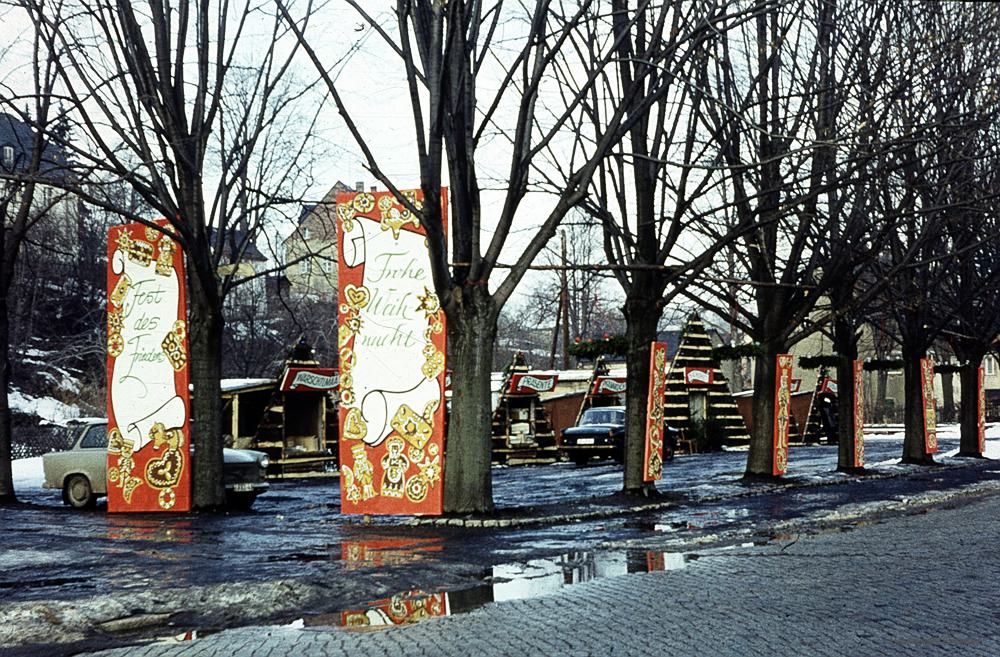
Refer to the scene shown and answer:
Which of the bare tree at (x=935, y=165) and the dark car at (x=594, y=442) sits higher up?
the bare tree at (x=935, y=165)

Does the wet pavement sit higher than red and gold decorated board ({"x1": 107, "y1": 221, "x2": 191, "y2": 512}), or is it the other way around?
red and gold decorated board ({"x1": 107, "y1": 221, "x2": 191, "y2": 512})

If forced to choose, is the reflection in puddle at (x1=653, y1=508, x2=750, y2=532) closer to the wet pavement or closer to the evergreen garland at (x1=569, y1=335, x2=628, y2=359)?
the wet pavement

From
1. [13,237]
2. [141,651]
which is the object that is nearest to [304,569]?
[141,651]

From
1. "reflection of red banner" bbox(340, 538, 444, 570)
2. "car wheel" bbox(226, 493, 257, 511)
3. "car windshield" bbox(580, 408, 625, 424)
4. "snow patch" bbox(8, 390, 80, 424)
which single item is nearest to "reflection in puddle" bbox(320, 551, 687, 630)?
"reflection of red banner" bbox(340, 538, 444, 570)

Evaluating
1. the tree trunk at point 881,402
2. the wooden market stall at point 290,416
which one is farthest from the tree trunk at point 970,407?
the tree trunk at point 881,402

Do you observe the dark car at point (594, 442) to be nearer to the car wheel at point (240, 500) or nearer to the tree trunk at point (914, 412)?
the tree trunk at point (914, 412)

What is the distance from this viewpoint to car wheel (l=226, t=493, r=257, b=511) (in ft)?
71.9

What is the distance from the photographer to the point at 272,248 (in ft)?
79.3

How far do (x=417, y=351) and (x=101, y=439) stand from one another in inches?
332

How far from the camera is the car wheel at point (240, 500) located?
2191cm

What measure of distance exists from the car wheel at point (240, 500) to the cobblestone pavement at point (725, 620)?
1156 cm

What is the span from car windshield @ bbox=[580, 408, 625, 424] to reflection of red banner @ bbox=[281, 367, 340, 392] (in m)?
9.09

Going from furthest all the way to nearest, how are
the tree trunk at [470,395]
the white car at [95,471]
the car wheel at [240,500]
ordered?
the white car at [95,471], the car wheel at [240,500], the tree trunk at [470,395]

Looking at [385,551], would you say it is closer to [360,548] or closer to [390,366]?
[360,548]
